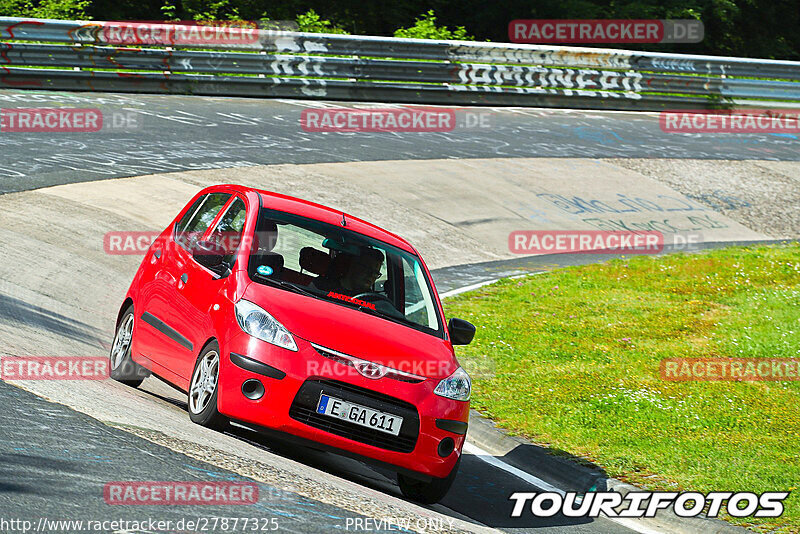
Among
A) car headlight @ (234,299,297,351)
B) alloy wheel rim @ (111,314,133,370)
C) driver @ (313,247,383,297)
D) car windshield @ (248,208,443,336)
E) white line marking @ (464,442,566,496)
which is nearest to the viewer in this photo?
car headlight @ (234,299,297,351)

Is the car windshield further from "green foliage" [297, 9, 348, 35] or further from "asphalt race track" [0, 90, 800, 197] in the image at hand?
"green foliage" [297, 9, 348, 35]

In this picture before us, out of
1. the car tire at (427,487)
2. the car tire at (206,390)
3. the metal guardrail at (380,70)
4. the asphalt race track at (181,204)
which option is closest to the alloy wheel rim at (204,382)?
the car tire at (206,390)

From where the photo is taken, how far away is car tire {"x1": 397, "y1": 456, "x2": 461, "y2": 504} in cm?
680

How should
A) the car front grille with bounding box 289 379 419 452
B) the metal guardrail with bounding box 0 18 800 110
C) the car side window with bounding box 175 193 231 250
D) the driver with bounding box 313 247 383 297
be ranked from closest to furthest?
the car front grille with bounding box 289 379 419 452, the driver with bounding box 313 247 383 297, the car side window with bounding box 175 193 231 250, the metal guardrail with bounding box 0 18 800 110

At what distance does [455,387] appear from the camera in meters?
6.88

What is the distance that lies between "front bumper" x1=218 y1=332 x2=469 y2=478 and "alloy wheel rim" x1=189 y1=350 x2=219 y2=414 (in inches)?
6.8

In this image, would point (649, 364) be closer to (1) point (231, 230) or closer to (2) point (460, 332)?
(2) point (460, 332)

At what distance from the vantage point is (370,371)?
255 inches

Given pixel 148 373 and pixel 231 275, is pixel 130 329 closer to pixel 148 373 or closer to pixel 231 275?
pixel 148 373

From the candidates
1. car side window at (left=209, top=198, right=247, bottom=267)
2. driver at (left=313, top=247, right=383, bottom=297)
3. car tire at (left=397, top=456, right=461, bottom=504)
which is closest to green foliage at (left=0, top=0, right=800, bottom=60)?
car side window at (left=209, top=198, right=247, bottom=267)

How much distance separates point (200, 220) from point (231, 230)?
0.63m

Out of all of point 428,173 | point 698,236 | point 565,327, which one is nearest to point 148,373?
point 565,327

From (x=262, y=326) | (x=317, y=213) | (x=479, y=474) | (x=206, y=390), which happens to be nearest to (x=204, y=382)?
(x=206, y=390)

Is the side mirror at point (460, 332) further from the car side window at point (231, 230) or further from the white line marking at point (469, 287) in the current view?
the white line marking at point (469, 287)
